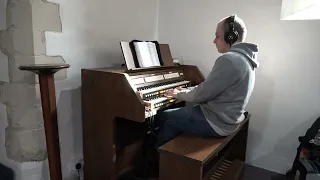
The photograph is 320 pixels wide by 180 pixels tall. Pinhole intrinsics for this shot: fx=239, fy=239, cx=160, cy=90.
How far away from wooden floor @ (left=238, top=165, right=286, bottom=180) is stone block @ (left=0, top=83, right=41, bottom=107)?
6.07 feet

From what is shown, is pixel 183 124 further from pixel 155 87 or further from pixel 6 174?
pixel 6 174

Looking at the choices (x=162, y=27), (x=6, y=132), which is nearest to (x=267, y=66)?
(x=162, y=27)

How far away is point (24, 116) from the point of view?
1.70 m

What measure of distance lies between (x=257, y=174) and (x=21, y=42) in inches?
90.9

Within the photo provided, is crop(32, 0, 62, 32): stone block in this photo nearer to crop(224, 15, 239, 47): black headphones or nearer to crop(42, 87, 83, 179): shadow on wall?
crop(42, 87, 83, 179): shadow on wall

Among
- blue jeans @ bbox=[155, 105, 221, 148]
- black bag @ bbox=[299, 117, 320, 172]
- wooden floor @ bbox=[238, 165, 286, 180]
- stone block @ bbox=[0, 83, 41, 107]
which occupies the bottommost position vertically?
wooden floor @ bbox=[238, 165, 286, 180]

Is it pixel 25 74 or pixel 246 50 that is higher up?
pixel 246 50

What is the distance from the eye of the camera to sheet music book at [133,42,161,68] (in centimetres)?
191

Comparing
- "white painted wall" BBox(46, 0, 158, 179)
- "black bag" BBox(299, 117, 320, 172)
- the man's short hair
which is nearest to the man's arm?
the man's short hair

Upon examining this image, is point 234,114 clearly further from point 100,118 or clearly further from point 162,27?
point 162,27

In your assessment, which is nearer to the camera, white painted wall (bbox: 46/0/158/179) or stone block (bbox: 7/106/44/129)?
stone block (bbox: 7/106/44/129)

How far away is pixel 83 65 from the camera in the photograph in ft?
6.74

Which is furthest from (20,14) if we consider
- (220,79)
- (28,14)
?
(220,79)

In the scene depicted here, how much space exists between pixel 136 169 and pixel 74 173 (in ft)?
1.79
